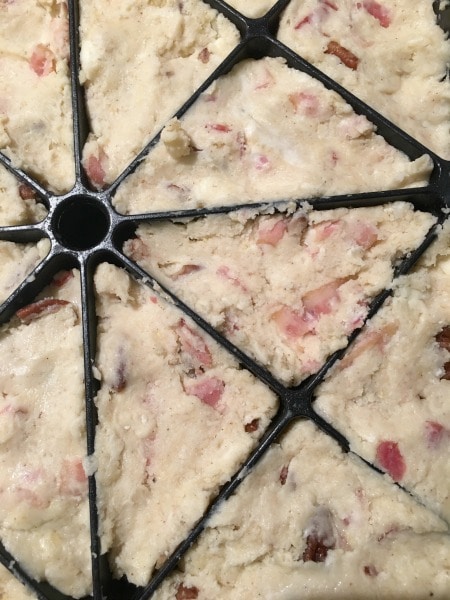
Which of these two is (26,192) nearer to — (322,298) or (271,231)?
(271,231)

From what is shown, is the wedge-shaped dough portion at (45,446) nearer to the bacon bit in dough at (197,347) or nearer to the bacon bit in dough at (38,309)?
the bacon bit in dough at (38,309)

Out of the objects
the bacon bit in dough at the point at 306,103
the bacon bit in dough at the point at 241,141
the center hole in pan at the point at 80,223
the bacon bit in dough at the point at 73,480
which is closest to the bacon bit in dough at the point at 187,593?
the bacon bit in dough at the point at 73,480

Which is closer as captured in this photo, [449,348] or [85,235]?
[449,348]

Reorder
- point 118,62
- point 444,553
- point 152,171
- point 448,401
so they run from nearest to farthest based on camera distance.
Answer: point 444,553
point 448,401
point 152,171
point 118,62

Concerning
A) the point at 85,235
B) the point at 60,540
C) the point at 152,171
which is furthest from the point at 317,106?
the point at 60,540

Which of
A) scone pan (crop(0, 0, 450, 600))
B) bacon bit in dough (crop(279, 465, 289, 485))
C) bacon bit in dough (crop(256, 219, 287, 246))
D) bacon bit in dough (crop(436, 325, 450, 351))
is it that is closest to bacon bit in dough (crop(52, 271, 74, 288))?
scone pan (crop(0, 0, 450, 600))

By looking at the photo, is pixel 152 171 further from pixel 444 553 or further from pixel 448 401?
pixel 444 553

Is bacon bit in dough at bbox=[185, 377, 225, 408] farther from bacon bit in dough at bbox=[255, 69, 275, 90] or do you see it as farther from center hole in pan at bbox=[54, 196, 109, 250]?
bacon bit in dough at bbox=[255, 69, 275, 90]
